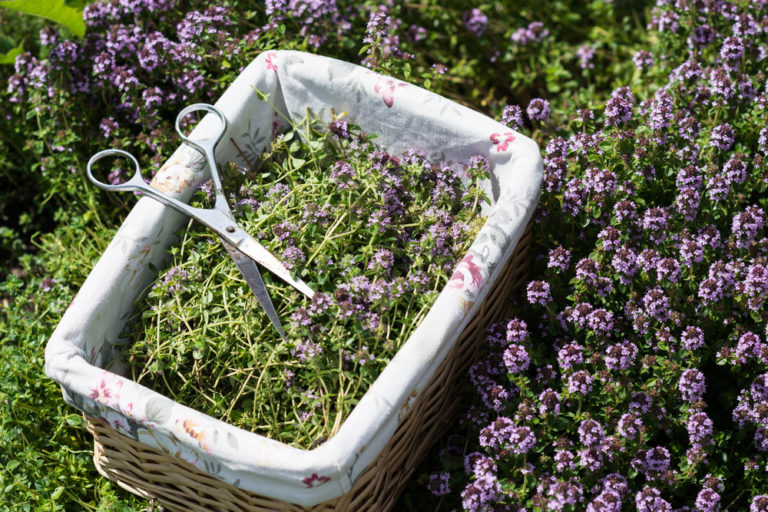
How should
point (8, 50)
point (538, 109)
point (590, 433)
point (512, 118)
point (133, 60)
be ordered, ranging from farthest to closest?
point (8, 50) → point (133, 60) → point (538, 109) → point (512, 118) → point (590, 433)

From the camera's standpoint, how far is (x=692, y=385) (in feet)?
5.66

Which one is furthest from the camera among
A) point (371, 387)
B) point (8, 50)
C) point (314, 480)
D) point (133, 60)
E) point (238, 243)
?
point (8, 50)

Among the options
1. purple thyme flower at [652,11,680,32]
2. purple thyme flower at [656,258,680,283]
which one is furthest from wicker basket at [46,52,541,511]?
purple thyme flower at [652,11,680,32]

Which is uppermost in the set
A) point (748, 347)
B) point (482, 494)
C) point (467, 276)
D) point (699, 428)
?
point (467, 276)

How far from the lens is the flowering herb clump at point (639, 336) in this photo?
171 cm

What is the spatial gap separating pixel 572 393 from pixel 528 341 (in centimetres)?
16

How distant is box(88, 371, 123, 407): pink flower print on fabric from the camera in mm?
1587

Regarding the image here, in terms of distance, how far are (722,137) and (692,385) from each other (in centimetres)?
65

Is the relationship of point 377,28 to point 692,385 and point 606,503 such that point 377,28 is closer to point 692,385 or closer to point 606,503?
point 692,385

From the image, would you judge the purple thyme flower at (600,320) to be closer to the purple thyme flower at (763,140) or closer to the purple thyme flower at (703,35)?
the purple thyme flower at (763,140)

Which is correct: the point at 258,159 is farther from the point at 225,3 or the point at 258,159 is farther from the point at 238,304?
the point at 225,3

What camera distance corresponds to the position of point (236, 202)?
1996 millimetres

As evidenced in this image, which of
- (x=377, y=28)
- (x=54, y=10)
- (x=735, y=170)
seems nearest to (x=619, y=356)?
(x=735, y=170)

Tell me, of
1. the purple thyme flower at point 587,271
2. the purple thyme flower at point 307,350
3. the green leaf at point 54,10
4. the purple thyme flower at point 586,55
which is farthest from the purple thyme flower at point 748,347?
the green leaf at point 54,10
